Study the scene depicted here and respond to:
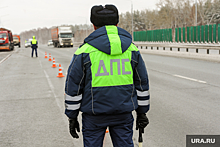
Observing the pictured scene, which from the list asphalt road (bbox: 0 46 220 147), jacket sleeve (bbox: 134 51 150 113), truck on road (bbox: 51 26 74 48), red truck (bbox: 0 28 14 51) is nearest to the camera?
jacket sleeve (bbox: 134 51 150 113)

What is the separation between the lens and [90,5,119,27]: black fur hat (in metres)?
2.52

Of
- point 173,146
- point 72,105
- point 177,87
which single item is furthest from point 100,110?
point 177,87

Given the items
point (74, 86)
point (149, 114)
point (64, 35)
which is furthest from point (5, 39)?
point (74, 86)

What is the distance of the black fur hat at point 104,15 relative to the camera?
2.52 m

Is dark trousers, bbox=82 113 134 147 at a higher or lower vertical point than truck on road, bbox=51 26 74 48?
lower

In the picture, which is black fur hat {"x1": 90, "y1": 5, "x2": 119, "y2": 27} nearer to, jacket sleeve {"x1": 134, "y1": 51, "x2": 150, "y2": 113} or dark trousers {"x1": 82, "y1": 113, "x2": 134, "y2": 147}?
jacket sleeve {"x1": 134, "y1": 51, "x2": 150, "y2": 113}

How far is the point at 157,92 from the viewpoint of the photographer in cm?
830

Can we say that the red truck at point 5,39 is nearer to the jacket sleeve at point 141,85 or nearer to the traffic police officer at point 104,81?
the traffic police officer at point 104,81

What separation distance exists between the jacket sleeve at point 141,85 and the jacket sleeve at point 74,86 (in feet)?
1.72

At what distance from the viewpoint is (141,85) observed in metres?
2.64

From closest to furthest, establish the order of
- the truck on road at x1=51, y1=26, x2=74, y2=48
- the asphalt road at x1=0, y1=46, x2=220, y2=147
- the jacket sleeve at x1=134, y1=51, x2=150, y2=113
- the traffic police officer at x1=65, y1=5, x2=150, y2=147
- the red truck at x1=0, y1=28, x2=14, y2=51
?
the traffic police officer at x1=65, y1=5, x2=150, y2=147 → the jacket sleeve at x1=134, y1=51, x2=150, y2=113 → the asphalt road at x1=0, y1=46, x2=220, y2=147 → the red truck at x1=0, y1=28, x2=14, y2=51 → the truck on road at x1=51, y1=26, x2=74, y2=48

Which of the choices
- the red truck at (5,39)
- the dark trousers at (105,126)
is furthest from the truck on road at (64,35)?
the dark trousers at (105,126)

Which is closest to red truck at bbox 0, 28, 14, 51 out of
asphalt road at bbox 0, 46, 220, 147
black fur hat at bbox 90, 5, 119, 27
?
asphalt road at bbox 0, 46, 220, 147

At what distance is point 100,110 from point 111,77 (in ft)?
1.01
